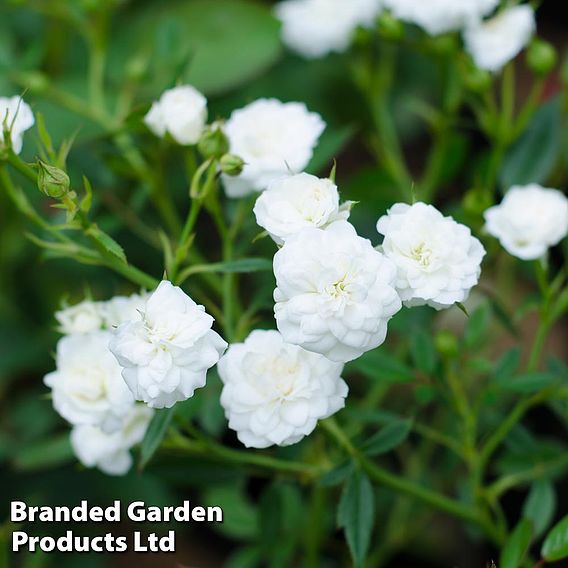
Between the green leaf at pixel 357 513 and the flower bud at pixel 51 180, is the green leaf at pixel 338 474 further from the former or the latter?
the flower bud at pixel 51 180

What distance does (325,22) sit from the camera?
1061 millimetres

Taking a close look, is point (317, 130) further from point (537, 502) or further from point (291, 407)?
point (537, 502)

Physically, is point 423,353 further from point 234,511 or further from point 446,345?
point 234,511

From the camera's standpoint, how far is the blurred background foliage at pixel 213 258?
0.90 metres

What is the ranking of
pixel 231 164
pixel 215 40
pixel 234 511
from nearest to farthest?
pixel 231 164, pixel 234 511, pixel 215 40

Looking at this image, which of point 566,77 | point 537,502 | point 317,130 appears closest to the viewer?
point 317,130

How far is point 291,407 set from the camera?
0.64m

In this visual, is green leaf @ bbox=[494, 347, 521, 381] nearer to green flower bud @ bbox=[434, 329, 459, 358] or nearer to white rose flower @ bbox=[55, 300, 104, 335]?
green flower bud @ bbox=[434, 329, 459, 358]

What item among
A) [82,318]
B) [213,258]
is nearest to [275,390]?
[82,318]

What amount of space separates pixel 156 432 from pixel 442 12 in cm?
53

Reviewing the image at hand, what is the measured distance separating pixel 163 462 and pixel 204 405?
11cm

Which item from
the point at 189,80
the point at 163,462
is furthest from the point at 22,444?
the point at 189,80

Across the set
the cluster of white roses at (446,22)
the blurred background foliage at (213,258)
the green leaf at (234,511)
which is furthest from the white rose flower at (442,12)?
the green leaf at (234,511)

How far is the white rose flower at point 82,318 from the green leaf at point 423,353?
286 mm
